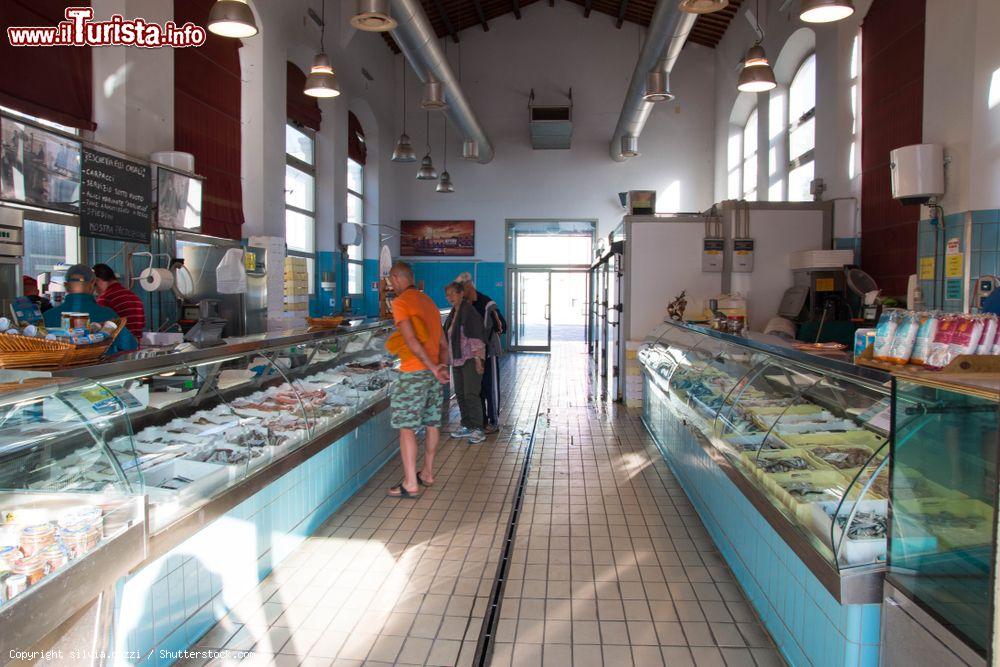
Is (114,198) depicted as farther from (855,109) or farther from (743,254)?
(855,109)

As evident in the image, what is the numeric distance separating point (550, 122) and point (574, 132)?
1477 mm

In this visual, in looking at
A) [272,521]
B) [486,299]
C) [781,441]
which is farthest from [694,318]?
[272,521]

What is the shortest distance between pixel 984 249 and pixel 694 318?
3.16 meters

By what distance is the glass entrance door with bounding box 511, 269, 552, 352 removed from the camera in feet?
54.7

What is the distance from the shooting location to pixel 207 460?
3189mm

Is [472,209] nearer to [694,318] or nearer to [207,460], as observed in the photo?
[694,318]

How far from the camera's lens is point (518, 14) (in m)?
15.6

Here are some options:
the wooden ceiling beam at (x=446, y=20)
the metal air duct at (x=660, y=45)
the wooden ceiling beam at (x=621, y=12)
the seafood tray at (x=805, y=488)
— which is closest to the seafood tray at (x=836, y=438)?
the seafood tray at (x=805, y=488)

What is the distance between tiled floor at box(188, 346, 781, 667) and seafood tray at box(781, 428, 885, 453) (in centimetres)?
80

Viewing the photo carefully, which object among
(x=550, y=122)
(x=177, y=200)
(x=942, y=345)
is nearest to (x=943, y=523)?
(x=942, y=345)

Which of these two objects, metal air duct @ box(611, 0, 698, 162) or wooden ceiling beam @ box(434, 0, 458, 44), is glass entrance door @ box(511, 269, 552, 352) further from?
wooden ceiling beam @ box(434, 0, 458, 44)

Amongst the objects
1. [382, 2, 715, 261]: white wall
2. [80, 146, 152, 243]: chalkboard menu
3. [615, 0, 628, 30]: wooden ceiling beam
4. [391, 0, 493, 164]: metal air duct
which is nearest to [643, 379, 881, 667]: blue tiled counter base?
[80, 146, 152, 243]: chalkboard menu

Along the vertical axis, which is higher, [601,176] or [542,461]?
[601,176]

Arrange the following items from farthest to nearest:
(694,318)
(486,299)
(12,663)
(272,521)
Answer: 1. (694,318)
2. (486,299)
3. (272,521)
4. (12,663)
